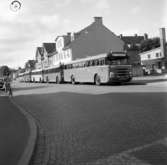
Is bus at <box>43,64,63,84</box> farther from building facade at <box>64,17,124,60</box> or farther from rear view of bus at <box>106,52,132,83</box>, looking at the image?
rear view of bus at <box>106,52,132,83</box>

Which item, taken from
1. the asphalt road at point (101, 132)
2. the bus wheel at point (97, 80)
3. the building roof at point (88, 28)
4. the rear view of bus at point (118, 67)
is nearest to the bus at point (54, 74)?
the building roof at point (88, 28)

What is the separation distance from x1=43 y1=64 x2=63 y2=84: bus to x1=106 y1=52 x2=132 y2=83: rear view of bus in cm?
1580

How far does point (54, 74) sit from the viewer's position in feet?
157

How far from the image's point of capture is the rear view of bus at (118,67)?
90.2ft

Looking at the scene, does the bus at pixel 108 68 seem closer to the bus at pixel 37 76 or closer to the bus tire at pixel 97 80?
the bus tire at pixel 97 80

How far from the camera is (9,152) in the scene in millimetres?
6578

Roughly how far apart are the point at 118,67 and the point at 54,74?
69.8 ft

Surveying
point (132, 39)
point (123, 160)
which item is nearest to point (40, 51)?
point (132, 39)

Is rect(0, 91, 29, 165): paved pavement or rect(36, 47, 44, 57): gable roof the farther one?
rect(36, 47, 44, 57): gable roof

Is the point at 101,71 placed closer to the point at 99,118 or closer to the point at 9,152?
the point at 99,118

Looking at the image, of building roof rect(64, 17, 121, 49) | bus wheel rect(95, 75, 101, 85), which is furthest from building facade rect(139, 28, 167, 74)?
bus wheel rect(95, 75, 101, 85)

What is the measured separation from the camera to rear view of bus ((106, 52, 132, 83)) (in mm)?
27483

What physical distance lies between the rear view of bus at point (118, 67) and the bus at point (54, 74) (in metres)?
15.8

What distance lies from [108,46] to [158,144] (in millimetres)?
59094
